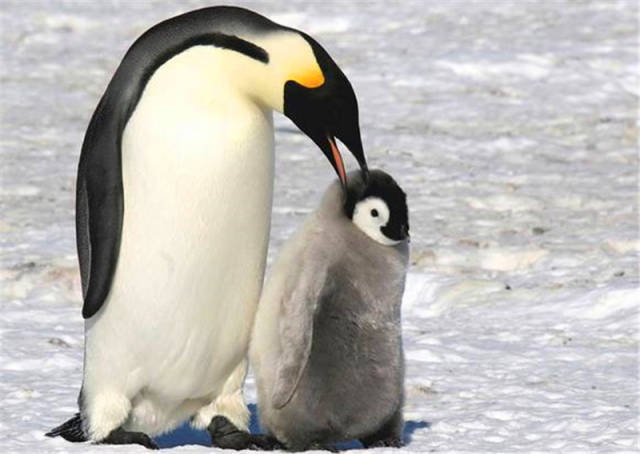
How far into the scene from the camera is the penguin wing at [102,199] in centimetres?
399

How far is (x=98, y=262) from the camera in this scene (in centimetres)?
404

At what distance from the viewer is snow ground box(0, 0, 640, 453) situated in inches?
186

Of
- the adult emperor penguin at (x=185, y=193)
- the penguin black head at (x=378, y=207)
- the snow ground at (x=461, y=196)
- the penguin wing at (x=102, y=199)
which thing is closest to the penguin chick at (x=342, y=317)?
the penguin black head at (x=378, y=207)

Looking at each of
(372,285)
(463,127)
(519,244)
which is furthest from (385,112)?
(372,285)

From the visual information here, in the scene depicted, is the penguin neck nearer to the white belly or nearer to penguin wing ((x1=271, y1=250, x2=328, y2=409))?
the white belly

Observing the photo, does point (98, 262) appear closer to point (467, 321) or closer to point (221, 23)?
point (221, 23)

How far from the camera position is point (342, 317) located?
402 cm

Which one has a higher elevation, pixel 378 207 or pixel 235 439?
pixel 378 207

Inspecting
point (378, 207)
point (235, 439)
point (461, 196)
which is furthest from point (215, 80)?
point (461, 196)

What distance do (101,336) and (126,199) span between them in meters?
0.38

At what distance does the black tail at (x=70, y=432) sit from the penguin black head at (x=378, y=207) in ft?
2.94

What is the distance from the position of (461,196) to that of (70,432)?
164 inches

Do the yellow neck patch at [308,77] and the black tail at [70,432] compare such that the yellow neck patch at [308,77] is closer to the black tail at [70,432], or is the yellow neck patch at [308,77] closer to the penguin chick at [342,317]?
the penguin chick at [342,317]

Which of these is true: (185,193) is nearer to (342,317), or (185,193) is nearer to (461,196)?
(342,317)
